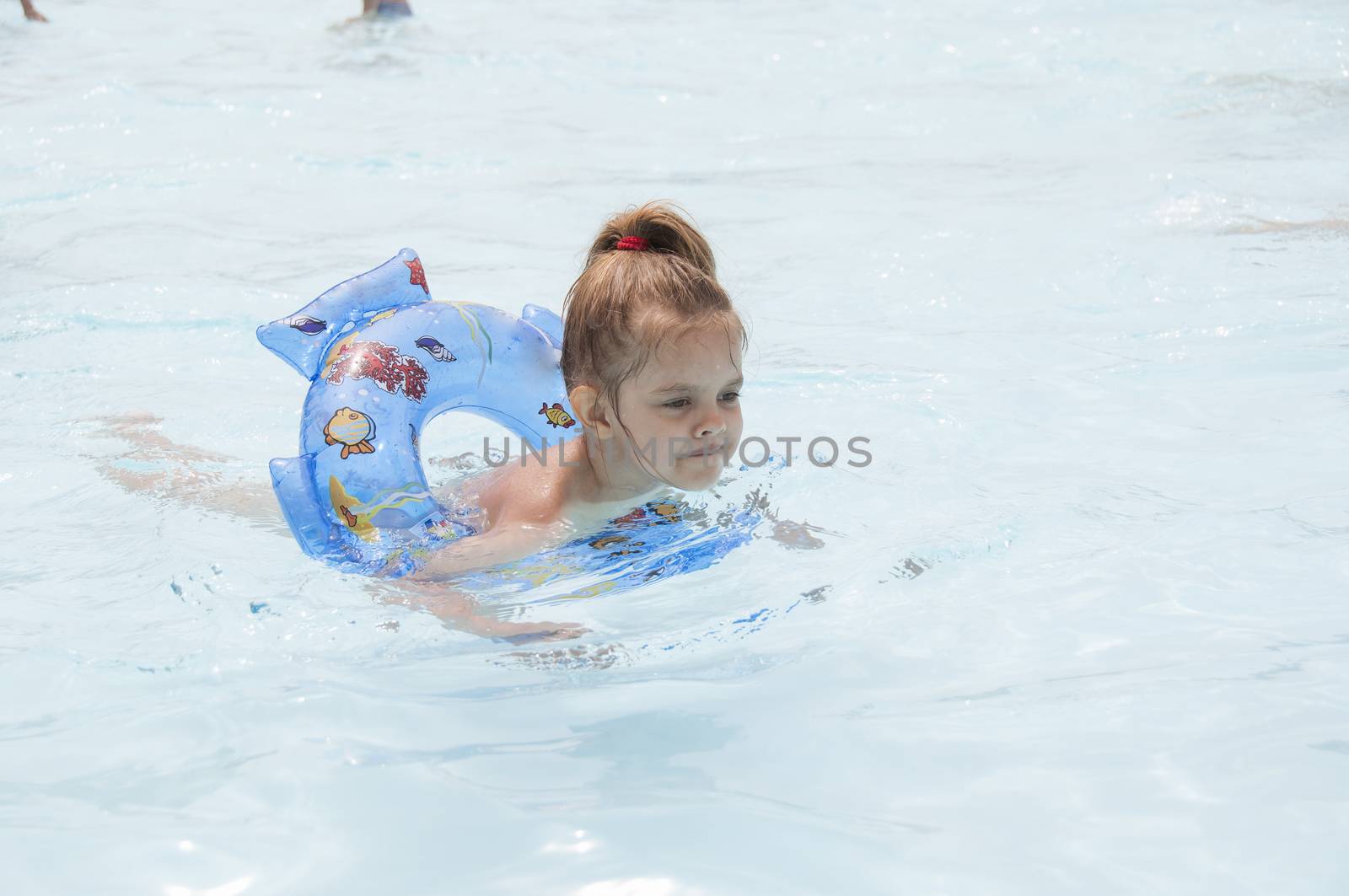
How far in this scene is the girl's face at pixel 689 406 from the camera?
9.67ft

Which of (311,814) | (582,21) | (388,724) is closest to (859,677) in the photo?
(388,724)

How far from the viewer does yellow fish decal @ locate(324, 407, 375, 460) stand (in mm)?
3041

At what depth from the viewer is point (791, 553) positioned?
319cm

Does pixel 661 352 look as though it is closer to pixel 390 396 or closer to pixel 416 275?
pixel 390 396

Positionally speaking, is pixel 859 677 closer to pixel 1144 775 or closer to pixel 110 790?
pixel 1144 775

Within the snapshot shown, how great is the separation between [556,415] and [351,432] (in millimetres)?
621

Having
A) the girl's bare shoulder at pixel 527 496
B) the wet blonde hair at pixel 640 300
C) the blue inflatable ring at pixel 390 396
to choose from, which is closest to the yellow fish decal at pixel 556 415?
the blue inflatable ring at pixel 390 396

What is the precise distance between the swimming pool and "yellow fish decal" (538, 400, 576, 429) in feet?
2.02

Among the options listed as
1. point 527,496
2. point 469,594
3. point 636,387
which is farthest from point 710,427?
point 469,594

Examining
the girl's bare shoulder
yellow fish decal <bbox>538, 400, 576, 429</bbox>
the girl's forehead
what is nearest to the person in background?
yellow fish decal <bbox>538, 400, 576, 429</bbox>

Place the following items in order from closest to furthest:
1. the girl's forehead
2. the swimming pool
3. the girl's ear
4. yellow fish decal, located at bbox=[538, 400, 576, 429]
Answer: the swimming pool, the girl's forehead, the girl's ear, yellow fish decal, located at bbox=[538, 400, 576, 429]

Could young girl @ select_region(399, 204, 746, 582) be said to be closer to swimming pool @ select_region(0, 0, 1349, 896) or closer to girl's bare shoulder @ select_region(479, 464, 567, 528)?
girl's bare shoulder @ select_region(479, 464, 567, 528)

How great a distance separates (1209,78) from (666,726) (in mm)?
8005

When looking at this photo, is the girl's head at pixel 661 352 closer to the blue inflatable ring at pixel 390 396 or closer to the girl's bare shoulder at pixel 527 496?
the girl's bare shoulder at pixel 527 496
